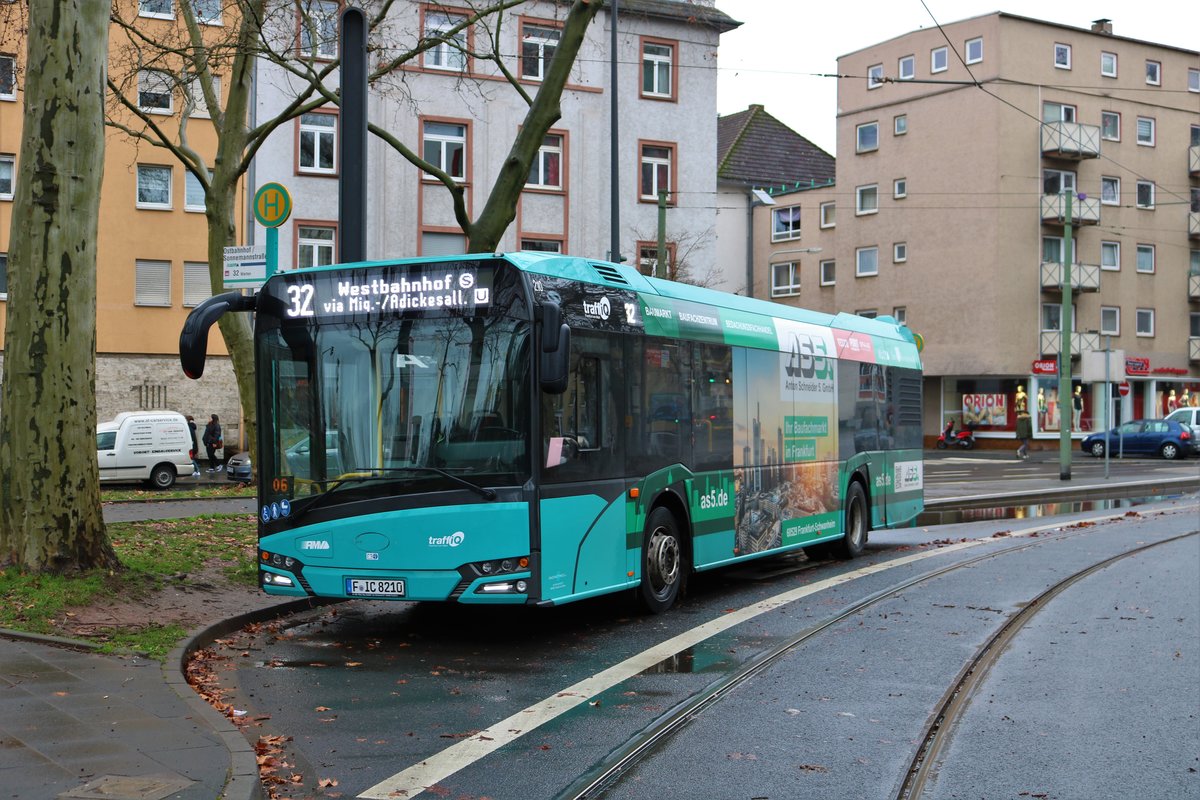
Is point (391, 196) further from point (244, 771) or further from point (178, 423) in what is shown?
point (244, 771)

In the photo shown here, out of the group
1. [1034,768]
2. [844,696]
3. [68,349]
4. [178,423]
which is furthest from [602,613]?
[178,423]

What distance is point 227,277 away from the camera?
38.1ft

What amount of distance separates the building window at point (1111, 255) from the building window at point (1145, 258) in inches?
56.5

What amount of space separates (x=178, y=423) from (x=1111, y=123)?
42.8 meters

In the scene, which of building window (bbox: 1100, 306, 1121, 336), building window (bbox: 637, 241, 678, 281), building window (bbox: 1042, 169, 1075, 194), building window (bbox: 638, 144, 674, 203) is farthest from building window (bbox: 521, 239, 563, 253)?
building window (bbox: 1100, 306, 1121, 336)

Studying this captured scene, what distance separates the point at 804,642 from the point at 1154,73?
57778 mm

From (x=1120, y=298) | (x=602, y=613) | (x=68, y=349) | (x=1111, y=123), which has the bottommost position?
(x=602, y=613)

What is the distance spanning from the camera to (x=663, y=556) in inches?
445

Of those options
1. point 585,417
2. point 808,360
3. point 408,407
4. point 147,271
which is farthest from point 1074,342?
point 408,407

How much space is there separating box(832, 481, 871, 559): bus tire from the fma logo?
167cm

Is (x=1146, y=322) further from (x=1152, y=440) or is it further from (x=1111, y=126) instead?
(x=1152, y=440)

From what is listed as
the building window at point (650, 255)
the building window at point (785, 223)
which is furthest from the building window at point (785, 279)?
the building window at point (650, 255)

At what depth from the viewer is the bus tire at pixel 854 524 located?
52.3ft

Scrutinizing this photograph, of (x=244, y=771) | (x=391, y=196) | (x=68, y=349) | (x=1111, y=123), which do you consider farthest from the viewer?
(x=1111, y=123)
